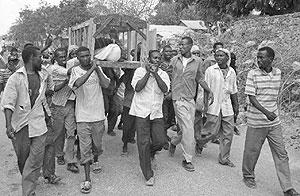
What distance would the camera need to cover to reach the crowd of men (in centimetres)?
373

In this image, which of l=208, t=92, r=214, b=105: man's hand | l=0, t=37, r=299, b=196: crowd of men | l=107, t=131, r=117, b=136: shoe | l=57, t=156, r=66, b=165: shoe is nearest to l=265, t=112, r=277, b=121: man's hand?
l=0, t=37, r=299, b=196: crowd of men

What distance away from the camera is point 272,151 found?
4293 mm

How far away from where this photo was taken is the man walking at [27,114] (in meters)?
3.61

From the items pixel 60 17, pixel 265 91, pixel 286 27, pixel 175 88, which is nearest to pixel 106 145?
pixel 175 88

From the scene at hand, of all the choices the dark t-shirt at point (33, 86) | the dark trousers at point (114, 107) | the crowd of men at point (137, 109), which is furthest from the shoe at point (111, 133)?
the dark t-shirt at point (33, 86)

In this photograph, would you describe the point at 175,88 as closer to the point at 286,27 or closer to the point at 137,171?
the point at 137,171

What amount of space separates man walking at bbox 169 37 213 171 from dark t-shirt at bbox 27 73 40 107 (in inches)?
82.1

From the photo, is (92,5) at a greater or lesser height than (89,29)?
greater

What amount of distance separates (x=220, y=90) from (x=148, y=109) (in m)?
1.33

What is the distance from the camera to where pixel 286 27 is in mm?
10828

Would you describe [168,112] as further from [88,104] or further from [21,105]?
[21,105]

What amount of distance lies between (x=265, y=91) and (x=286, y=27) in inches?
297

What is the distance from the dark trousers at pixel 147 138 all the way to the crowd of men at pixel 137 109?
0.04 feet

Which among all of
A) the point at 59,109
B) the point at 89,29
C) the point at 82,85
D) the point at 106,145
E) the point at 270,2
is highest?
the point at 270,2
